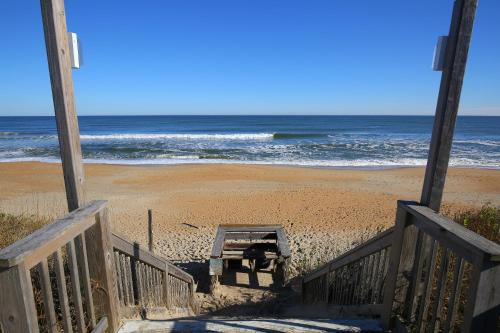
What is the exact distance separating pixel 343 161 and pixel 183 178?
39.0 feet

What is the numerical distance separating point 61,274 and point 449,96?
269cm

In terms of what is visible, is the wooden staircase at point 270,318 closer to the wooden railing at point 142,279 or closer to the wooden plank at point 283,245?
the wooden railing at point 142,279

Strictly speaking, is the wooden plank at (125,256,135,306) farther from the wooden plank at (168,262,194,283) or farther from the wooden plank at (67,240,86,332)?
the wooden plank at (67,240,86,332)

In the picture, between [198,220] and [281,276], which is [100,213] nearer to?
[281,276]

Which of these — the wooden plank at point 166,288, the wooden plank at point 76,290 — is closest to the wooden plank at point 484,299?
the wooden plank at point 76,290

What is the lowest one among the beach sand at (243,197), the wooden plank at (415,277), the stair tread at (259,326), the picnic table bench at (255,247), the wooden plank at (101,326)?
the beach sand at (243,197)

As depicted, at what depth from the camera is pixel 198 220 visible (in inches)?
406

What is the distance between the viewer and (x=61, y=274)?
1.97m

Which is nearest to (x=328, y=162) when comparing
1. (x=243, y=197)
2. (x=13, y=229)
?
(x=243, y=197)

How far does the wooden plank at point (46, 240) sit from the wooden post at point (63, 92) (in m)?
0.23

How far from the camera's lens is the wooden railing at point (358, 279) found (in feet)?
9.72

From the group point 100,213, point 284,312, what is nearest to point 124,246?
point 100,213

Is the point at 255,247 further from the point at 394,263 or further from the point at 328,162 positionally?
the point at 328,162

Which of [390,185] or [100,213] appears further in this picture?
[390,185]
